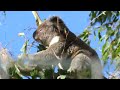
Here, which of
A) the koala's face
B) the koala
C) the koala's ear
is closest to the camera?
the koala

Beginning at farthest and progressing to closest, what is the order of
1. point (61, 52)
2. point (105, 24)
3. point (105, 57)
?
point (61, 52) < point (105, 24) < point (105, 57)

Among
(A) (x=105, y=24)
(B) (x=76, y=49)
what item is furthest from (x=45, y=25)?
(A) (x=105, y=24)

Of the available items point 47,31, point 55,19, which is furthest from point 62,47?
point 47,31

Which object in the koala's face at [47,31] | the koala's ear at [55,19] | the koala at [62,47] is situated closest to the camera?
the koala at [62,47]

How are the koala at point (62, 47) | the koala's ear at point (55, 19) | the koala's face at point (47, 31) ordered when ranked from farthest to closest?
1. the koala's face at point (47, 31)
2. the koala's ear at point (55, 19)
3. the koala at point (62, 47)

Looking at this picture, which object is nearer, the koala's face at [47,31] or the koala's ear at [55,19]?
the koala's ear at [55,19]

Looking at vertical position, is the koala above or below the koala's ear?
below

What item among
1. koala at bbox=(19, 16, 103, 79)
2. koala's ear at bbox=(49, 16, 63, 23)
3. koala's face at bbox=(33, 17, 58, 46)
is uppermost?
koala's ear at bbox=(49, 16, 63, 23)

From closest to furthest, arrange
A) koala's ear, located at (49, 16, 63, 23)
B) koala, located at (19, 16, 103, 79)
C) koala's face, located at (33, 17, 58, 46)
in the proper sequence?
koala, located at (19, 16, 103, 79) → koala's ear, located at (49, 16, 63, 23) → koala's face, located at (33, 17, 58, 46)
